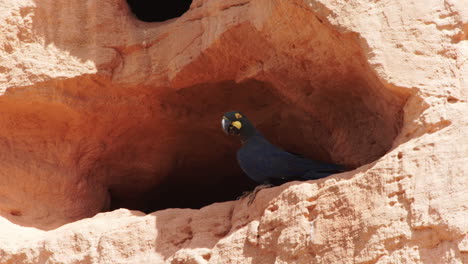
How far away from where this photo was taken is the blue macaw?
183 inches

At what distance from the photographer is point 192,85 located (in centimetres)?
531

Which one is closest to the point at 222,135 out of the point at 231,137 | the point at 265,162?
the point at 231,137

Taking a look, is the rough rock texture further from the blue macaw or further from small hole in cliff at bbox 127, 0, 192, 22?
small hole in cliff at bbox 127, 0, 192, 22

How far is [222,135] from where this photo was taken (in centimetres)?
573

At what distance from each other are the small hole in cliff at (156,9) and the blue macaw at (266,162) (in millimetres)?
1332

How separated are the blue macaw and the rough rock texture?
0.27m

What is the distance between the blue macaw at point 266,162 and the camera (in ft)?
15.2

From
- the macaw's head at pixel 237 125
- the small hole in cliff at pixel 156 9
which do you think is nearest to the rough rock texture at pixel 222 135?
the macaw's head at pixel 237 125

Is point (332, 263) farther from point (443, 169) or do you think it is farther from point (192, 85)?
point (192, 85)

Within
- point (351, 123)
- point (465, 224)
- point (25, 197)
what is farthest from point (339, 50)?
point (25, 197)

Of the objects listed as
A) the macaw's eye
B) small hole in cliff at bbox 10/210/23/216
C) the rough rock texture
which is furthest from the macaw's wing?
small hole in cliff at bbox 10/210/23/216

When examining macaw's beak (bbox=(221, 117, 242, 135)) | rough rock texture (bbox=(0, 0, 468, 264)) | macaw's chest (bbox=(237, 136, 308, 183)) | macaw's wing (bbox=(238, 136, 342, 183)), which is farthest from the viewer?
macaw's beak (bbox=(221, 117, 242, 135))

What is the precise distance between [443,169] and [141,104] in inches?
90.0

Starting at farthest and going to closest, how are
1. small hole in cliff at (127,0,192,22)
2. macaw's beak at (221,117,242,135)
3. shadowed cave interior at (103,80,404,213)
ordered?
small hole in cliff at (127,0,192,22) → macaw's beak at (221,117,242,135) → shadowed cave interior at (103,80,404,213)
